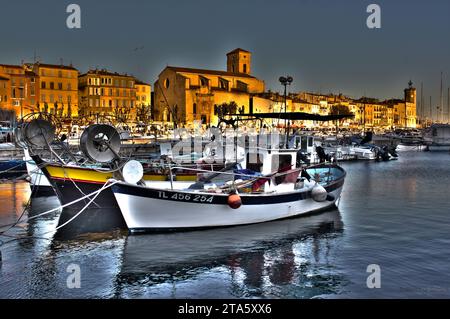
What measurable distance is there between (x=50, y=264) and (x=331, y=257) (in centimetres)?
762

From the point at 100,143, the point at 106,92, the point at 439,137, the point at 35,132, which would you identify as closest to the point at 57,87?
the point at 106,92

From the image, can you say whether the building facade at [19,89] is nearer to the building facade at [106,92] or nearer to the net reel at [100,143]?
the building facade at [106,92]

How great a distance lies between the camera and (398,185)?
3145cm

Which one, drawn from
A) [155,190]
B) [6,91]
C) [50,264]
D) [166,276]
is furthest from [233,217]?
[6,91]

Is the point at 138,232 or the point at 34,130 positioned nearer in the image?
the point at 138,232

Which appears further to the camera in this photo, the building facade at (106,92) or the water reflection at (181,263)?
the building facade at (106,92)

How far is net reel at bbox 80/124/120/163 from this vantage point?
1581cm

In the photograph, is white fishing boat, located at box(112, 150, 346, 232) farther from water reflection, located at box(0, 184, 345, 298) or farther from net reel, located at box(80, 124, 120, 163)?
net reel, located at box(80, 124, 120, 163)

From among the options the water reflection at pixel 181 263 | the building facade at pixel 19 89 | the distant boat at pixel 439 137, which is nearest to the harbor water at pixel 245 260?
the water reflection at pixel 181 263

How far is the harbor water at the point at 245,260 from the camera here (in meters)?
10.8

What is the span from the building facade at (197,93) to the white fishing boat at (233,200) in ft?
269

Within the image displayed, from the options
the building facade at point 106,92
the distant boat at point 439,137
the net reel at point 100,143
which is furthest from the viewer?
the building facade at point 106,92

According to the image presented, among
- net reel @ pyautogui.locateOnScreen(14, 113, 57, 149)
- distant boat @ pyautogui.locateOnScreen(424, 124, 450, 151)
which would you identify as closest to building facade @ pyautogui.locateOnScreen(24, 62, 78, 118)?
distant boat @ pyautogui.locateOnScreen(424, 124, 450, 151)
